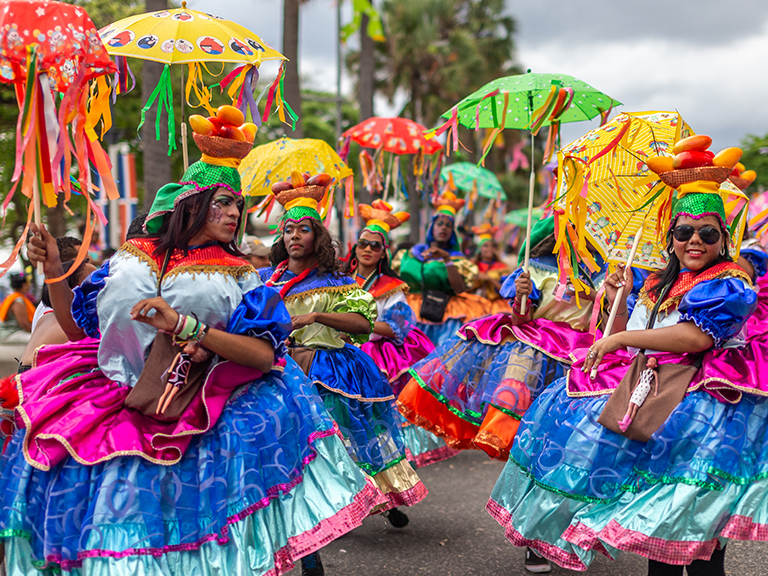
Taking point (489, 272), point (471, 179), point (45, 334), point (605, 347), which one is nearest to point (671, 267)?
point (605, 347)

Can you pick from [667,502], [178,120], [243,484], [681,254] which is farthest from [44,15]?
[178,120]

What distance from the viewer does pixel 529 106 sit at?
5074 millimetres

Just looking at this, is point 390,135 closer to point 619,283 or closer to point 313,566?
point 619,283

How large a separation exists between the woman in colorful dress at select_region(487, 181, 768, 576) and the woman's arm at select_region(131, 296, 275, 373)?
4.90ft

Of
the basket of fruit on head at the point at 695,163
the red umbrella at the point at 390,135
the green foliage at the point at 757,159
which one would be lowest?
the green foliage at the point at 757,159

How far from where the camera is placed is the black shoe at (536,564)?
14.1 ft

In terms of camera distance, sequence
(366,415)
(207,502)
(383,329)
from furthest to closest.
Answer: (383,329)
(366,415)
(207,502)

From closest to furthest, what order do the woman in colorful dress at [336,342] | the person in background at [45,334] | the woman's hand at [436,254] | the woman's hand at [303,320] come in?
the person in background at [45,334] < the woman's hand at [303,320] < the woman in colorful dress at [336,342] < the woman's hand at [436,254]

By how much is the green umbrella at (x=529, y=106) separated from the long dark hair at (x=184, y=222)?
2067 millimetres

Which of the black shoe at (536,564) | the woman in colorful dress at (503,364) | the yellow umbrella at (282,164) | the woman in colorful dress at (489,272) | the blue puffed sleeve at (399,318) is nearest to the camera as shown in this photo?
the black shoe at (536,564)

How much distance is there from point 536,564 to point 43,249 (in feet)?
10.5

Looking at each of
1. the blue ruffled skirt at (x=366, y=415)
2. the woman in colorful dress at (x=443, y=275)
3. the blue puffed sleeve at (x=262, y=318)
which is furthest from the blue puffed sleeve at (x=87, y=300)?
the woman in colorful dress at (x=443, y=275)

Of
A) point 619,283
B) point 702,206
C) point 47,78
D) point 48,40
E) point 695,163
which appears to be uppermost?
point 48,40

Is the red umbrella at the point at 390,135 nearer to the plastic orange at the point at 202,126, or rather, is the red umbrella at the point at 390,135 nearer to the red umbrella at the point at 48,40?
the plastic orange at the point at 202,126
